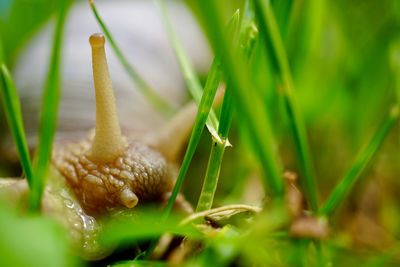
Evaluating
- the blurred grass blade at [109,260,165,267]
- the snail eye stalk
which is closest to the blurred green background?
the snail eye stalk

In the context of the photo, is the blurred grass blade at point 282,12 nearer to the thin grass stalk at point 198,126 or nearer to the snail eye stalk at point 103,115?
the thin grass stalk at point 198,126

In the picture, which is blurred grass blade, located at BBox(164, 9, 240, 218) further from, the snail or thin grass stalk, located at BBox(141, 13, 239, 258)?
the snail

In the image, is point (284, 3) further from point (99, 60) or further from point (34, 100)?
point (34, 100)

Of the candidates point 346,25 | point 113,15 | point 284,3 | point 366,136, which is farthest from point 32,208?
point 113,15

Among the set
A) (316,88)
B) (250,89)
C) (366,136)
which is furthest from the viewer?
(316,88)

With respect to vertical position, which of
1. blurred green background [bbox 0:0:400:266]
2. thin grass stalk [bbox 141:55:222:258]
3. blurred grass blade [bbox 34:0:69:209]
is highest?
blurred grass blade [bbox 34:0:69:209]
